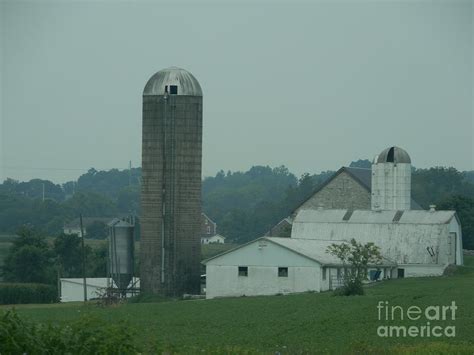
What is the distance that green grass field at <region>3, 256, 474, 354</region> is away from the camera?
2402 centimetres

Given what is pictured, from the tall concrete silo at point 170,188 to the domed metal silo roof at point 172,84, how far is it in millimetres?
42

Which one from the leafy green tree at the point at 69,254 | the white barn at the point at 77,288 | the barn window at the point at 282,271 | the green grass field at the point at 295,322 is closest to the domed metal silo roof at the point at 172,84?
the barn window at the point at 282,271

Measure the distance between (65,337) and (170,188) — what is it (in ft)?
109

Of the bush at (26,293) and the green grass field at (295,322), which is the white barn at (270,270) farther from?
the bush at (26,293)

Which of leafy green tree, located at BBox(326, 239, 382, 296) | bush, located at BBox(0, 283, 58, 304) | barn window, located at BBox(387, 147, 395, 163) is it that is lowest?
bush, located at BBox(0, 283, 58, 304)

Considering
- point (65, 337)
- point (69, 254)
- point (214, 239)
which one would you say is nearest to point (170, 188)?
point (69, 254)

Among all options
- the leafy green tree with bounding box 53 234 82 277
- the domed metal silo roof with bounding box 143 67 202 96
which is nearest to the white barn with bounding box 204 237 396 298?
the domed metal silo roof with bounding box 143 67 202 96

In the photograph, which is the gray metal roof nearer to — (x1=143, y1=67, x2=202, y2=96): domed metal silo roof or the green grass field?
(x1=143, y1=67, x2=202, y2=96): domed metal silo roof

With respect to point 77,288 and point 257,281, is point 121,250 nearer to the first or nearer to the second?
point 77,288

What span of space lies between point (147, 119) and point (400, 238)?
13537 millimetres

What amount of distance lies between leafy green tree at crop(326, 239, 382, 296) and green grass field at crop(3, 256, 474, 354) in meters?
0.72

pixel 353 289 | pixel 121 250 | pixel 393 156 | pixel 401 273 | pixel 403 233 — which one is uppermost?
pixel 393 156

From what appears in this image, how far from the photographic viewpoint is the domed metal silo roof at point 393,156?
59.5 meters

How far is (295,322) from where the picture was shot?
31.9m
